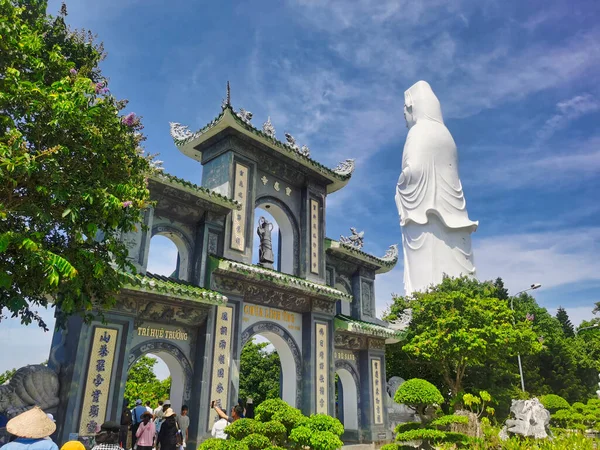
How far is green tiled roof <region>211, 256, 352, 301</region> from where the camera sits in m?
11.1

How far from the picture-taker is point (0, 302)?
5.97 m

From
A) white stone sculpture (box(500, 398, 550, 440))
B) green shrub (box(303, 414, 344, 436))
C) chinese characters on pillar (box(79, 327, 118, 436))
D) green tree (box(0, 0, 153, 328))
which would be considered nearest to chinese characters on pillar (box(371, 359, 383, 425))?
white stone sculpture (box(500, 398, 550, 440))

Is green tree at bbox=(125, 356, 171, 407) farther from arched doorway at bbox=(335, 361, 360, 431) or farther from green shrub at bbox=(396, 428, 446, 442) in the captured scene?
green shrub at bbox=(396, 428, 446, 442)

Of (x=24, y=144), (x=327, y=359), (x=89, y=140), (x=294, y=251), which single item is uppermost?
(x=294, y=251)

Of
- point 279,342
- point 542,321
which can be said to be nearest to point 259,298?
point 279,342

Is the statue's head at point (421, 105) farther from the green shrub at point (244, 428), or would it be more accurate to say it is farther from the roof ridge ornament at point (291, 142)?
the green shrub at point (244, 428)

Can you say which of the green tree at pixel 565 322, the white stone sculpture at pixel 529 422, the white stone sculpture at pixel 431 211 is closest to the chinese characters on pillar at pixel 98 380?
the white stone sculpture at pixel 529 422

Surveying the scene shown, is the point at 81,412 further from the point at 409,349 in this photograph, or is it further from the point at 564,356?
the point at 564,356

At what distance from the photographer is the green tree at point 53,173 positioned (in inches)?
219

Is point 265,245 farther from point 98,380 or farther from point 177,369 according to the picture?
point 98,380

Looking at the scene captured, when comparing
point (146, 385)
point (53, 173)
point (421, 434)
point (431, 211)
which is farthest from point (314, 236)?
point (431, 211)

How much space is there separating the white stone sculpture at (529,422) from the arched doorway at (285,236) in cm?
771

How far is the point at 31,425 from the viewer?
356cm

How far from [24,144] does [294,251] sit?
9.38 m
